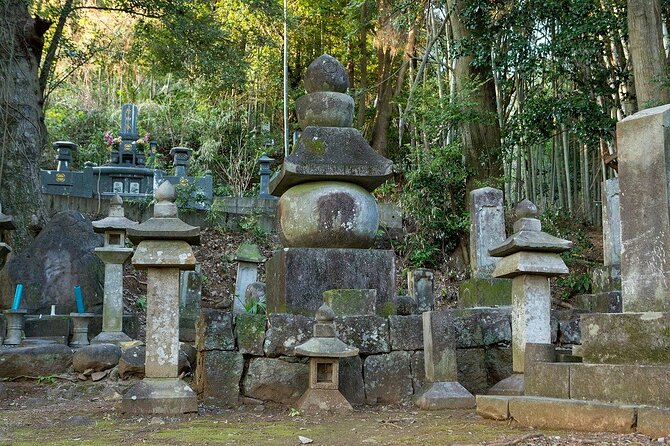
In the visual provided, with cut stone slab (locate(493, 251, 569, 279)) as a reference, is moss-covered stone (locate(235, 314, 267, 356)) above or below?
below

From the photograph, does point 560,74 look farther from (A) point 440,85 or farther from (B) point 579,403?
(B) point 579,403

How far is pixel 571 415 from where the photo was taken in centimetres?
450

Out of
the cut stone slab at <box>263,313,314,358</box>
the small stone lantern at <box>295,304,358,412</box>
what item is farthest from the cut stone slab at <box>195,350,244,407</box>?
the small stone lantern at <box>295,304,358,412</box>

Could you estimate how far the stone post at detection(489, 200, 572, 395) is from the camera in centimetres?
577

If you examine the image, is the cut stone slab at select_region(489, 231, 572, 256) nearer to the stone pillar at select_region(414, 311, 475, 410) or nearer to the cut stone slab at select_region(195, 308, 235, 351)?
the stone pillar at select_region(414, 311, 475, 410)

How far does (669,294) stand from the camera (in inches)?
184

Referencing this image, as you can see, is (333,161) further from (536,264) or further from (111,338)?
(111,338)

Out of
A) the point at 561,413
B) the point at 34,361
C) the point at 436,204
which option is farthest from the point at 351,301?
the point at 436,204

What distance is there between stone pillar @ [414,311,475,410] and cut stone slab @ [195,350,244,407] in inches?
56.1

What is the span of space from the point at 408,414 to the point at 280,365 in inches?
42.9

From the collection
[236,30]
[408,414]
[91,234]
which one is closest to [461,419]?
[408,414]

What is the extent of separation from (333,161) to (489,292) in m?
2.47

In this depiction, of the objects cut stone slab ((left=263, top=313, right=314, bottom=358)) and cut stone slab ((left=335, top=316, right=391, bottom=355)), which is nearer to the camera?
cut stone slab ((left=263, top=313, right=314, bottom=358))

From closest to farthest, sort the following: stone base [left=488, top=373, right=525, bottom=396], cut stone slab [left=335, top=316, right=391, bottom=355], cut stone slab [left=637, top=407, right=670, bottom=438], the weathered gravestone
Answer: cut stone slab [left=637, top=407, right=670, bottom=438] → stone base [left=488, top=373, right=525, bottom=396] → cut stone slab [left=335, top=316, right=391, bottom=355] → the weathered gravestone
